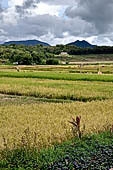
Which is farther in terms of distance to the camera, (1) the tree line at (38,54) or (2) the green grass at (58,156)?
(1) the tree line at (38,54)

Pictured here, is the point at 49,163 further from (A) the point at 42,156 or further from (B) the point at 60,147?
(B) the point at 60,147

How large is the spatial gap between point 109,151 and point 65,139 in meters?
1.71

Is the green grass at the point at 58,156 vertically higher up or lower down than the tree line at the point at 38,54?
lower down

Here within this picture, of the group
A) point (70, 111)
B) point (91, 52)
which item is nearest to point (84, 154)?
point (70, 111)

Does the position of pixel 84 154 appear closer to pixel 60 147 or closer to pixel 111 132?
pixel 60 147

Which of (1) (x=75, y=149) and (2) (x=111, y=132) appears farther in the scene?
(2) (x=111, y=132)

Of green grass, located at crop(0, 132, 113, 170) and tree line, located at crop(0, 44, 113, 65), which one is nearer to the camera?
green grass, located at crop(0, 132, 113, 170)

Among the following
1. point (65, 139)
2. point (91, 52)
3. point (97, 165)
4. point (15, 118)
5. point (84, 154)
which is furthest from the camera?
point (91, 52)

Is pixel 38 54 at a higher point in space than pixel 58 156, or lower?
higher

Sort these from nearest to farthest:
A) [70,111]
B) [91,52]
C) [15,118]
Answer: [15,118] < [70,111] < [91,52]

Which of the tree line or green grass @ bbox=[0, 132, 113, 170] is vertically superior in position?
the tree line

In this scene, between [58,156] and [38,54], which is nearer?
[58,156]

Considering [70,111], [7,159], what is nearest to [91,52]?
[70,111]

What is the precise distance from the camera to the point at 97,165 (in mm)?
5426
